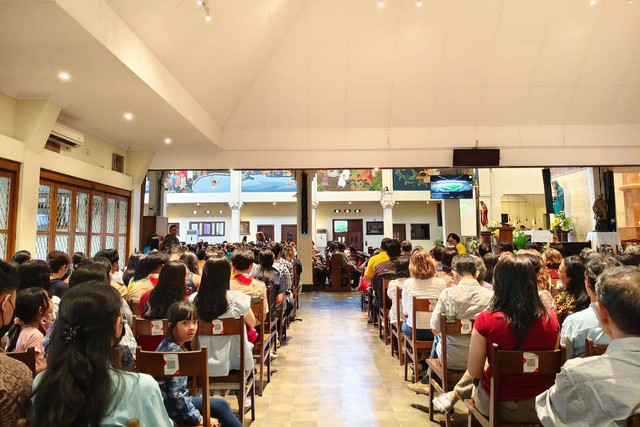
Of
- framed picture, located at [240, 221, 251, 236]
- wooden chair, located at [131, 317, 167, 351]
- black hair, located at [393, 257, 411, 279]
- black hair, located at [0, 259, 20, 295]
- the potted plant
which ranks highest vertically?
framed picture, located at [240, 221, 251, 236]

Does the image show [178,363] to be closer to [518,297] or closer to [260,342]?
[518,297]

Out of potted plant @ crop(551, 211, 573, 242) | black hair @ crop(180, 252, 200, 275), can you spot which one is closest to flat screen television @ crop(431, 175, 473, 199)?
potted plant @ crop(551, 211, 573, 242)

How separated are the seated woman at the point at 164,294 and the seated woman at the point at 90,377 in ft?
4.42

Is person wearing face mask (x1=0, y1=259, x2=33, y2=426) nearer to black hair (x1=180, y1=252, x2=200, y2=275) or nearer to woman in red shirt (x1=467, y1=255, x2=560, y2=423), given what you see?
Result: woman in red shirt (x1=467, y1=255, x2=560, y2=423)

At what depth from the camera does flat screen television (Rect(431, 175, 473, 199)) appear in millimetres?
11328

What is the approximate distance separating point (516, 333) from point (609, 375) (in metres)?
0.74

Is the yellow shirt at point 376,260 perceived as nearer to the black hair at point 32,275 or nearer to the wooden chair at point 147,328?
the wooden chair at point 147,328

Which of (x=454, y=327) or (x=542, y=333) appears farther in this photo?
(x=454, y=327)

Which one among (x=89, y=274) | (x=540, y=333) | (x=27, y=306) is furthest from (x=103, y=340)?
(x=540, y=333)

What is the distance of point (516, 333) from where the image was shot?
203cm

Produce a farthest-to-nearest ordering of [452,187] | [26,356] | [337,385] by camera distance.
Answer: [452,187] < [337,385] < [26,356]

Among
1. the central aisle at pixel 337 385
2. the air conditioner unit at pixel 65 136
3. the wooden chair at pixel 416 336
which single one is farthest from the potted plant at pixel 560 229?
the air conditioner unit at pixel 65 136

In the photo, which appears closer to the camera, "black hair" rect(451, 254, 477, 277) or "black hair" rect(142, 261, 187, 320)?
"black hair" rect(142, 261, 187, 320)

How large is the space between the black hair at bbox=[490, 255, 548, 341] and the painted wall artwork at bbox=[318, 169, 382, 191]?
16224 mm
